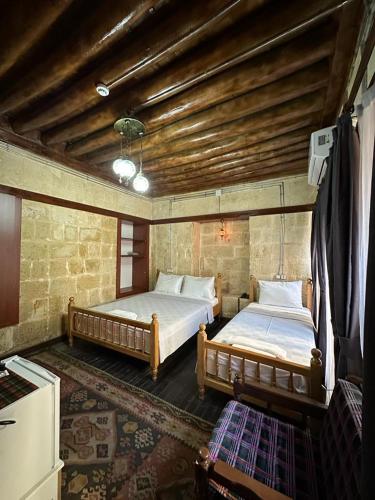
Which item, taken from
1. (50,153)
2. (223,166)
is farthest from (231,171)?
(50,153)

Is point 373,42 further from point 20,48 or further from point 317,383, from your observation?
point 20,48

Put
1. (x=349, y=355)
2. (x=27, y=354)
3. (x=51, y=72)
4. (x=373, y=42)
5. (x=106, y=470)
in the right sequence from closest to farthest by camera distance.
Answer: (x=373, y=42) < (x=349, y=355) < (x=106, y=470) < (x=51, y=72) < (x=27, y=354)

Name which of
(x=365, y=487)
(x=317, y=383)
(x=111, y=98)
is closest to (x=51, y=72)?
(x=111, y=98)

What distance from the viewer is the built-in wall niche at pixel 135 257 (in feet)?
14.6

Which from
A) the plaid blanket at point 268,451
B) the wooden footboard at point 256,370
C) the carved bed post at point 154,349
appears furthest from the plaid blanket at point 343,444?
the carved bed post at point 154,349

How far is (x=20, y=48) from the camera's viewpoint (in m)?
1.32

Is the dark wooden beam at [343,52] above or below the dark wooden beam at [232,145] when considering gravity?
below

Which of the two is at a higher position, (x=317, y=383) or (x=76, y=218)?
(x=76, y=218)

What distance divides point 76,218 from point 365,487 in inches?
142

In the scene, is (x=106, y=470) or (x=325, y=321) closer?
(x=106, y=470)

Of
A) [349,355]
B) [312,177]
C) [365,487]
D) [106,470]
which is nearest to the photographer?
[365,487]

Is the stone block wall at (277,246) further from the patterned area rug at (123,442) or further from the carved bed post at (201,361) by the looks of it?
the patterned area rug at (123,442)

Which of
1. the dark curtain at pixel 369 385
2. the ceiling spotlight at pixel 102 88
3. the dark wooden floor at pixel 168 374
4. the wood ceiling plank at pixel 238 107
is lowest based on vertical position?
the dark wooden floor at pixel 168 374

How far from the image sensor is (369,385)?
1.70ft
